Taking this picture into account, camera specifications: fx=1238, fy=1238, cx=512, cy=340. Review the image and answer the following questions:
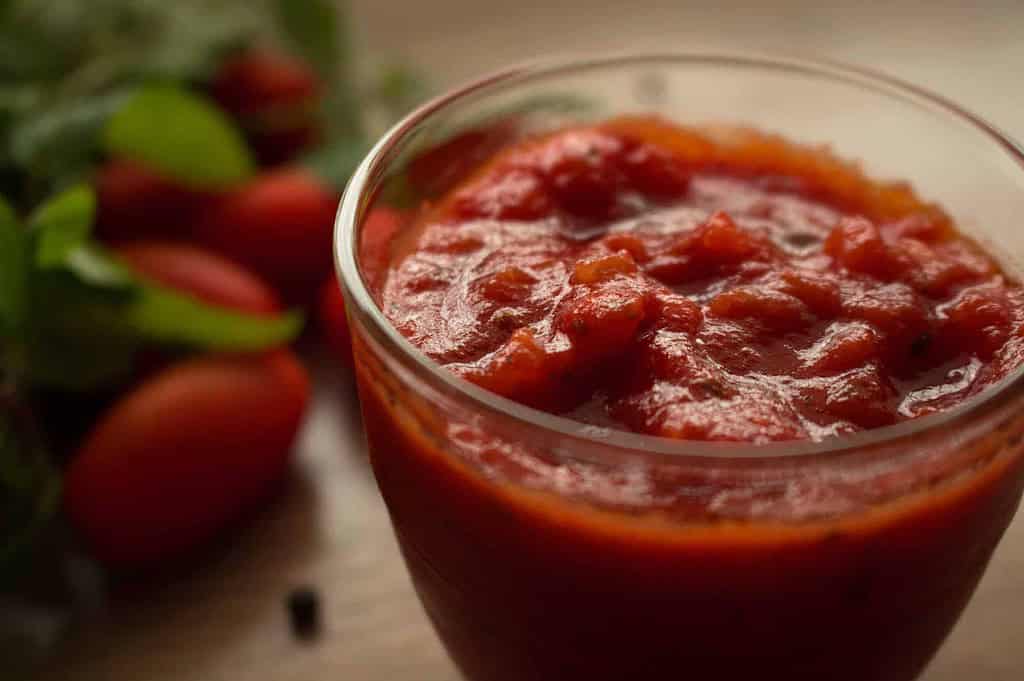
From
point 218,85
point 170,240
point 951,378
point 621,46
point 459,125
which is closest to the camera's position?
point 951,378

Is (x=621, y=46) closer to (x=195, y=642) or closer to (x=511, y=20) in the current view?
(x=511, y=20)

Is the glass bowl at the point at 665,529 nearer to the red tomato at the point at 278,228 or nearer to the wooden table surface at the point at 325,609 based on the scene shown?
the wooden table surface at the point at 325,609

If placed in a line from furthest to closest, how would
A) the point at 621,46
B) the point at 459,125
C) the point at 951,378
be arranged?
the point at 621,46 → the point at 459,125 → the point at 951,378

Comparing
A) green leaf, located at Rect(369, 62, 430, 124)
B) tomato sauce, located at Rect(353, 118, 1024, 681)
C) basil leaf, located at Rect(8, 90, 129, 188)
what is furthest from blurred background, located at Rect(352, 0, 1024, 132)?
tomato sauce, located at Rect(353, 118, 1024, 681)

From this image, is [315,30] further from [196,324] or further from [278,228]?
[196,324]

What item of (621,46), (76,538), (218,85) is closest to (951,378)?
(76,538)

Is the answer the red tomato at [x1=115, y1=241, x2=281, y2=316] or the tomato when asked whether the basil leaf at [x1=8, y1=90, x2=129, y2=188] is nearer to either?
the red tomato at [x1=115, y1=241, x2=281, y2=316]

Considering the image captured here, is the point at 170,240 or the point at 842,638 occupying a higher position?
the point at 842,638
